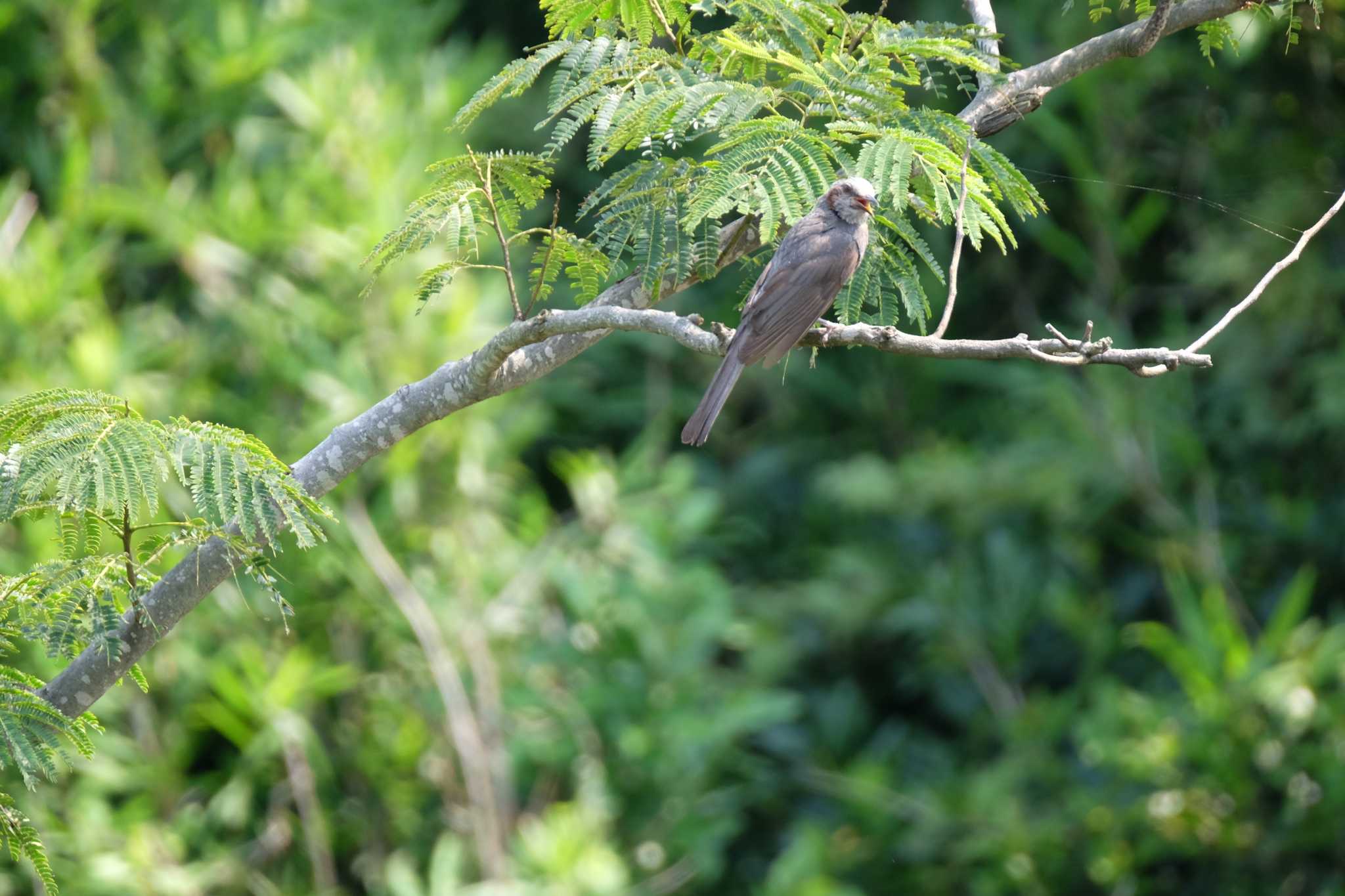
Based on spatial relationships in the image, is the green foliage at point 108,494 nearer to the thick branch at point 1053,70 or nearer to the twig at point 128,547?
the twig at point 128,547

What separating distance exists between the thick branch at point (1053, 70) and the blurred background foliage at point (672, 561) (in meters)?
4.00

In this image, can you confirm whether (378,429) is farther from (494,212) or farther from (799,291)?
(799,291)

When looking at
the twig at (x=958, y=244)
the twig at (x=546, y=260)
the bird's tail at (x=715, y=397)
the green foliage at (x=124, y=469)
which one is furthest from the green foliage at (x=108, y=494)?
the twig at (x=958, y=244)

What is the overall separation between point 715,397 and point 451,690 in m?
4.13

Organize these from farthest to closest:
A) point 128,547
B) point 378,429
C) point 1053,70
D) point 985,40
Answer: point 985,40 < point 1053,70 < point 378,429 < point 128,547

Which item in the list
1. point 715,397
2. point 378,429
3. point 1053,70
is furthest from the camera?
point 715,397

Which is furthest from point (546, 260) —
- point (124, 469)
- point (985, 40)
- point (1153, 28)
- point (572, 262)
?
point (1153, 28)

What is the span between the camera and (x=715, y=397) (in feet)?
13.6

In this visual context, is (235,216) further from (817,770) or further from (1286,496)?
(1286,496)

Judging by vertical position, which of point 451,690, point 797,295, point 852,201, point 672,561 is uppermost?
point 852,201

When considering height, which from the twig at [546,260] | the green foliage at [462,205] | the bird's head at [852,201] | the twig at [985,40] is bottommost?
the bird's head at [852,201]

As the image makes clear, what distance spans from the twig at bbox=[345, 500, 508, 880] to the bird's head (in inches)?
171

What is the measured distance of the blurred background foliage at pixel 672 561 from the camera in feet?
25.1

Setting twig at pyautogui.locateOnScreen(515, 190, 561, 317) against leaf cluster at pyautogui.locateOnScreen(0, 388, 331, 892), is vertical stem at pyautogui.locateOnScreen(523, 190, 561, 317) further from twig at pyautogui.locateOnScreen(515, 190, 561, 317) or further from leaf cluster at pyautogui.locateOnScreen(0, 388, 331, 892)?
leaf cluster at pyautogui.locateOnScreen(0, 388, 331, 892)
